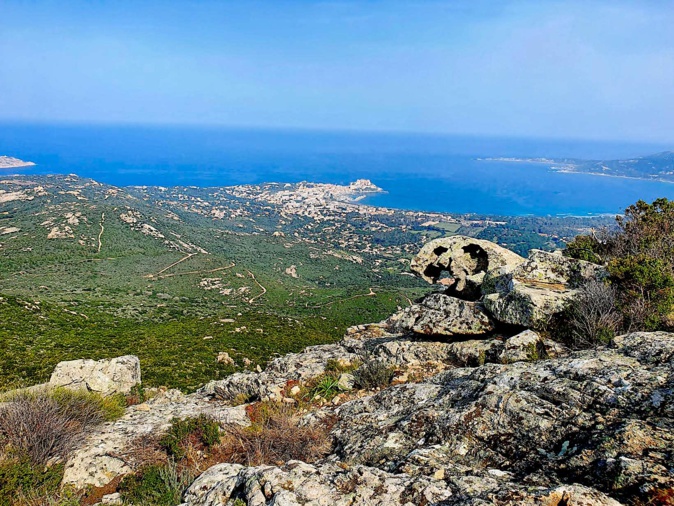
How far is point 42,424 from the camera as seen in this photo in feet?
19.5

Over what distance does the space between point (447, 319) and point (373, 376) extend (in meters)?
2.62

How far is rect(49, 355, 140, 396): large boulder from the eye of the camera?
10.3m

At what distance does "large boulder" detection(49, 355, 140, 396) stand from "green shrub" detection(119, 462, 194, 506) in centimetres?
575

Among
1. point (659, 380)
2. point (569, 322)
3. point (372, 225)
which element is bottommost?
point (372, 225)

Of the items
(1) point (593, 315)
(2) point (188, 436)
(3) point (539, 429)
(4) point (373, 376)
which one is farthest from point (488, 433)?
(2) point (188, 436)

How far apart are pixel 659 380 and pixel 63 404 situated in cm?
929

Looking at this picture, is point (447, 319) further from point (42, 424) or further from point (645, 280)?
point (42, 424)

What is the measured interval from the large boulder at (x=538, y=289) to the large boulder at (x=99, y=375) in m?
10.6

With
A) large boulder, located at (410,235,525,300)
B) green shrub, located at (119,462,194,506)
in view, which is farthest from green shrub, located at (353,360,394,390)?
large boulder, located at (410,235,525,300)

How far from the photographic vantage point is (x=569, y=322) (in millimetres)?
7969

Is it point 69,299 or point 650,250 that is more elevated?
point 650,250

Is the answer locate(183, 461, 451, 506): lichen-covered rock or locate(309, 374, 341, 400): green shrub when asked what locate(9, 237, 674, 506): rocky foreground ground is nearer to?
locate(183, 461, 451, 506): lichen-covered rock

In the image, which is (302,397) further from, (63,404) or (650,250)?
(650,250)

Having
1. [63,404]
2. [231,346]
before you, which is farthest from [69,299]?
[63,404]
